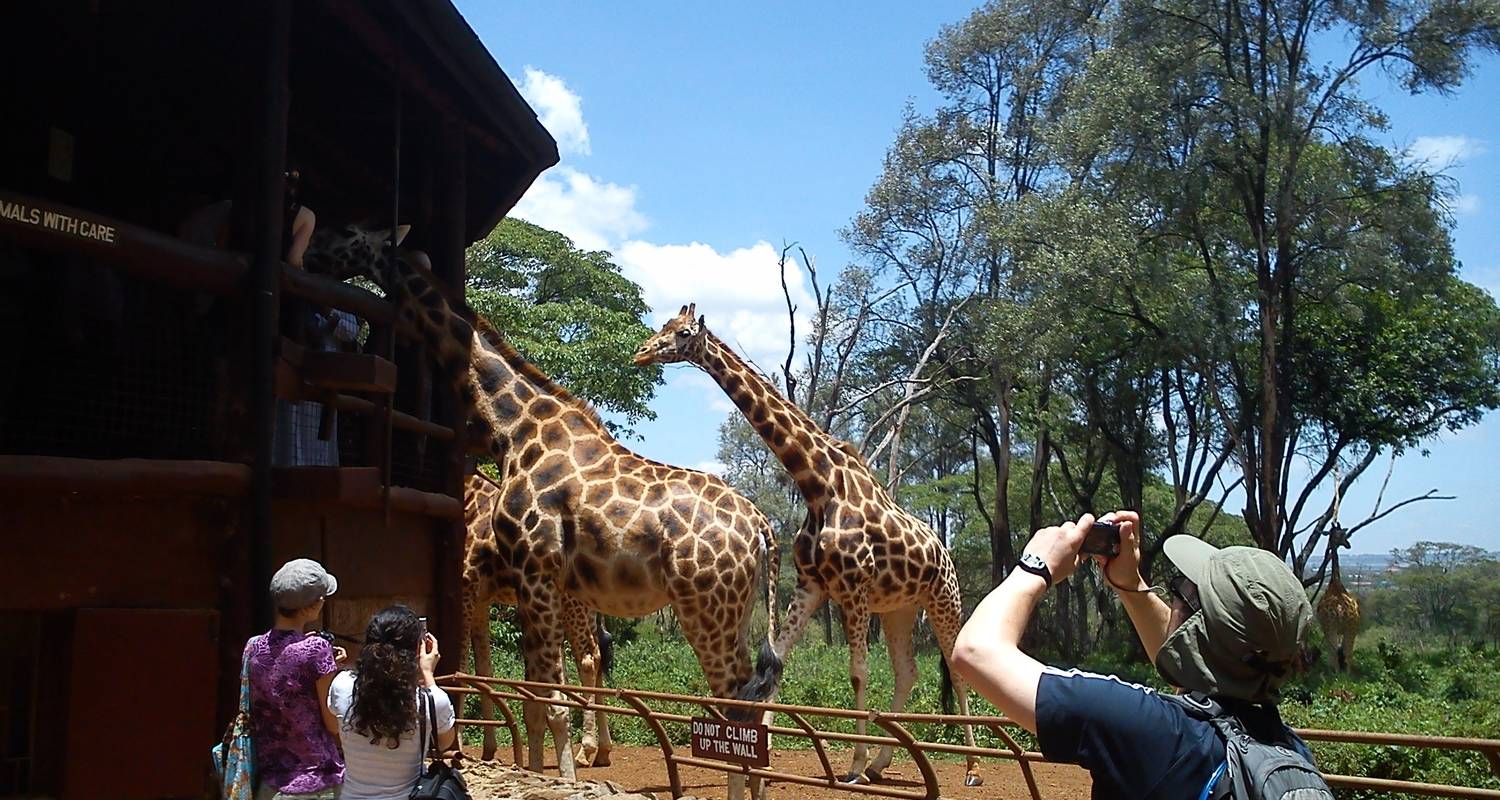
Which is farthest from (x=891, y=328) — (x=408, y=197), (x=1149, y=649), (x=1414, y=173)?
(x=1149, y=649)

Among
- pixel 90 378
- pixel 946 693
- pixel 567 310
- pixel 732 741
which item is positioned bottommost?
pixel 946 693

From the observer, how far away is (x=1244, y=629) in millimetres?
2271

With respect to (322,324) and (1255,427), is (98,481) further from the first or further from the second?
(1255,427)

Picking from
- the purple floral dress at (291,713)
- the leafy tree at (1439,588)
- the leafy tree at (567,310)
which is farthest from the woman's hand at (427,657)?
the leafy tree at (1439,588)

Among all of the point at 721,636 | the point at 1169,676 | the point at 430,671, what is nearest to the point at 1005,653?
the point at 1169,676

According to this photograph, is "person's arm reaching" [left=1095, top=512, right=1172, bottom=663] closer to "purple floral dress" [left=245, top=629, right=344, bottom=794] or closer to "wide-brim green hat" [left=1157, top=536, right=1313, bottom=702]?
"wide-brim green hat" [left=1157, top=536, right=1313, bottom=702]

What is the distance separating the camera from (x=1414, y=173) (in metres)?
21.4

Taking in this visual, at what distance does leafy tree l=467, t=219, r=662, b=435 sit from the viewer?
2470cm

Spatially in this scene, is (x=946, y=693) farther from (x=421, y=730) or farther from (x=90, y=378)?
(x=421, y=730)

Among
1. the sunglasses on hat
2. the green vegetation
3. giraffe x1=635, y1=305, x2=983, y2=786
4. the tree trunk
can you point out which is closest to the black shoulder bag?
the sunglasses on hat

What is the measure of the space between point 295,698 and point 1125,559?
3.02 m

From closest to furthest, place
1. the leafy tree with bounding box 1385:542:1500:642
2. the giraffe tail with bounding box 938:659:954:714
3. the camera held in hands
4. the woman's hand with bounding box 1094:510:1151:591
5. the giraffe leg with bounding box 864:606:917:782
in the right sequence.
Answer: the camera held in hands, the woman's hand with bounding box 1094:510:1151:591, the giraffe leg with bounding box 864:606:917:782, the giraffe tail with bounding box 938:659:954:714, the leafy tree with bounding box 1385:542:1500:642

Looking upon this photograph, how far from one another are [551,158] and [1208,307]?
16.0m

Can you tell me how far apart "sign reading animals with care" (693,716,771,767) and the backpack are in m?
4.94
